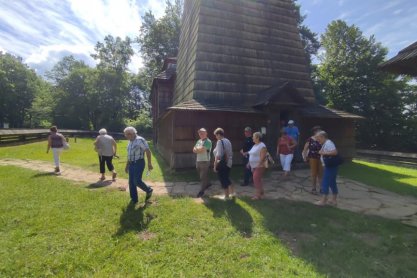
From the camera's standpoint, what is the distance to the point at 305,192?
7.50 meters

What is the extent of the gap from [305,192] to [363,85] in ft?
84.3

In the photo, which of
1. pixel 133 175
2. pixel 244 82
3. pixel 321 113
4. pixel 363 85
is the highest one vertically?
pixel 363 85

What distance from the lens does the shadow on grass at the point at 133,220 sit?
15.6 feet

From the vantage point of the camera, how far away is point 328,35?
31938mm

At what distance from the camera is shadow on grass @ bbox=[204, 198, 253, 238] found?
4.86 meters

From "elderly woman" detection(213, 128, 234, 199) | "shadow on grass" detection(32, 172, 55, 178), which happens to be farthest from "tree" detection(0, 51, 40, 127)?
"elderly woman" detection(213, 128, 234, 199)

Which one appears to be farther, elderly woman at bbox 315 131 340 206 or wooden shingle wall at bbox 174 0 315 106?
wooden shingle wall at bbox 174 0 315 106

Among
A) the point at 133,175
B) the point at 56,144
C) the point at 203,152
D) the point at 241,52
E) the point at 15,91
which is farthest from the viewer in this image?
the point at 15,91

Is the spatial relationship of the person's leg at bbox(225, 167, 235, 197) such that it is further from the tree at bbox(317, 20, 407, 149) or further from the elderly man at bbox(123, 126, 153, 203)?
the tree at bbox(317, 20, 407, 149)

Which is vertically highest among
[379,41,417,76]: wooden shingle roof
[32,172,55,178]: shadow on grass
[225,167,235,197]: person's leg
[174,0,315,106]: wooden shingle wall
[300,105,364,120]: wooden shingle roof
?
[174,0,315,106]: wooden shingle wall

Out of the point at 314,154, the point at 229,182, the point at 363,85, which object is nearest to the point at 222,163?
the point at 229,182

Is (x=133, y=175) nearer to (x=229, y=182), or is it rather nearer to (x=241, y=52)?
(x=229, y=182)

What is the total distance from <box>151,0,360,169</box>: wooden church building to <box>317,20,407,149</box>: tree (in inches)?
630

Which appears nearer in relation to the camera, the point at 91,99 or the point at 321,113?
the point at 321,113
